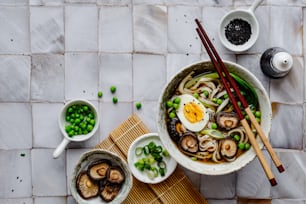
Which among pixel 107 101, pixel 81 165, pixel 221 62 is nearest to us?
pixel 221 62

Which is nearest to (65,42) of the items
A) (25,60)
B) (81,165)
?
(25,60)

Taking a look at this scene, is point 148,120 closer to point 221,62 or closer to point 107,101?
point 107,101

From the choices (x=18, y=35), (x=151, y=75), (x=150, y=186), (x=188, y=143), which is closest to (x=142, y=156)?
(x=150, y=186)

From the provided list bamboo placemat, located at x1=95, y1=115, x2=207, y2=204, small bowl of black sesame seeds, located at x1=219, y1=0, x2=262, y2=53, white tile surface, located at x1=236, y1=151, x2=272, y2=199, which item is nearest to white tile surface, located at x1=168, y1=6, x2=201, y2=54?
small bowl of black sesame seeds, located at x1=219, y1=0, x2=262, y2=53

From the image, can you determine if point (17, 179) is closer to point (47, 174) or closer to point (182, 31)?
point (47, 174)

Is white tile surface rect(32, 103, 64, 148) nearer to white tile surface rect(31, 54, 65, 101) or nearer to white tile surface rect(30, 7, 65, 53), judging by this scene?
white tile surface rect(31, 54, 65, 101)

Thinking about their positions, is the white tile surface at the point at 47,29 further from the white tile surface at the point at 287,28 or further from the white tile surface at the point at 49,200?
the white tile surface at the point at 287,28
